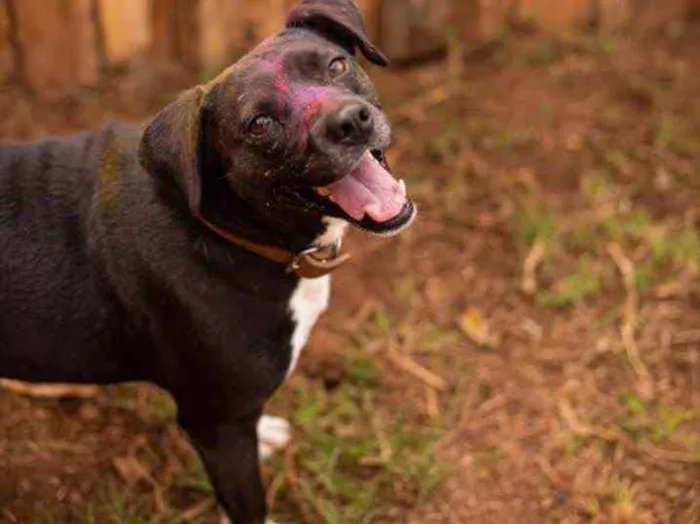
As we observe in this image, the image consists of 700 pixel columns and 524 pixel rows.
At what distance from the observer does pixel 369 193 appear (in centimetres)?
239

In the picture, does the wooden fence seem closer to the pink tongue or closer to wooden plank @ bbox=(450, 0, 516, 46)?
wooden plank @ bbox=(450, 0, 516, 46)

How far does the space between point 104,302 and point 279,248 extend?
18.2 inches

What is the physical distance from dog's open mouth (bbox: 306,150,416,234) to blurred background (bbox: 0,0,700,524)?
103 cm

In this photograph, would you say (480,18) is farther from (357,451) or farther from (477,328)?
(357,451)

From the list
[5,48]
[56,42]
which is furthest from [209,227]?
[5,48]

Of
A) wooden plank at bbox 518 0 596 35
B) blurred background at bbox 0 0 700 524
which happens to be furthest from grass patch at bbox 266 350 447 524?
wooden plank at bbox 518 0 596 35

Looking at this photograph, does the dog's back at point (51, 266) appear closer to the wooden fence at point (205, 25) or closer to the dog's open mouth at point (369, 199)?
the dog's open mouth at point (369, 199)

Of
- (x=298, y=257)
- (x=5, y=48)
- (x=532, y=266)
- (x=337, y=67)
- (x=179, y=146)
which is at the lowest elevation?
(x=532, y=266)

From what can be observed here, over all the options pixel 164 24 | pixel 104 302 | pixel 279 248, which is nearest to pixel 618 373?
pixel 279 248

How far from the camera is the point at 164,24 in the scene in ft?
14.4

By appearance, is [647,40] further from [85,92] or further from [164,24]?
[85,92]

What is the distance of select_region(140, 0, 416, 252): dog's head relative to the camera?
2.25m

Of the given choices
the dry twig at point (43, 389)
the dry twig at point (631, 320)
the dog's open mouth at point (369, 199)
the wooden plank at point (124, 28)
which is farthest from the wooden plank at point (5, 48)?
the dry twig at point (631, 320)

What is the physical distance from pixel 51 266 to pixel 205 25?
2.11 m
